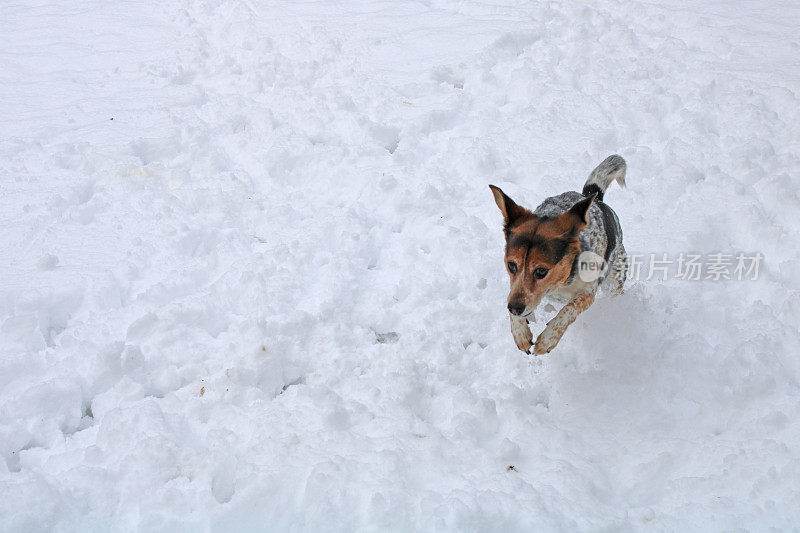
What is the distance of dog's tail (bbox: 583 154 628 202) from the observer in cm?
407

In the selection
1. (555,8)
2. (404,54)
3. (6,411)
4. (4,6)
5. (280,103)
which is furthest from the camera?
(4,6)

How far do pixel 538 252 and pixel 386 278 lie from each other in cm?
144

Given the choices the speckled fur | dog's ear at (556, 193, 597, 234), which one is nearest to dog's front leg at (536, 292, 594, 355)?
the speckled fur

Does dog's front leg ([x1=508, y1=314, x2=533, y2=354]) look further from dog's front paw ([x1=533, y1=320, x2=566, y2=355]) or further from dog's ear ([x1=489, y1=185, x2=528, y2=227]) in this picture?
dog's ear ([x1=489, y1=185, x2=528, y2=227])

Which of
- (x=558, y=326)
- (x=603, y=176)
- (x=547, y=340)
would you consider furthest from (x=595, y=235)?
(x=603, y=176)

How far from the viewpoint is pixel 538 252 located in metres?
3.23

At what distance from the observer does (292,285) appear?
4227 mm

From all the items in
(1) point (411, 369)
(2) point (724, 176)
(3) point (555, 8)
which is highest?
(3) point (555, 8)

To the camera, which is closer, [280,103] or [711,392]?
[711,392]

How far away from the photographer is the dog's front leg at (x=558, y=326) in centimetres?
344

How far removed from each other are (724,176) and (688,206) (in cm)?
46

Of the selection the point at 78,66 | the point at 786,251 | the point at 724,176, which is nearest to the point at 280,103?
the point at 78,66

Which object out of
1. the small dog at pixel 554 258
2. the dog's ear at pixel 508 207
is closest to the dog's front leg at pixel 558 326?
the small dog at pixel 554 258

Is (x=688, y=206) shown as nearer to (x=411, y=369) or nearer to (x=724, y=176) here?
(x=724, y=176)
